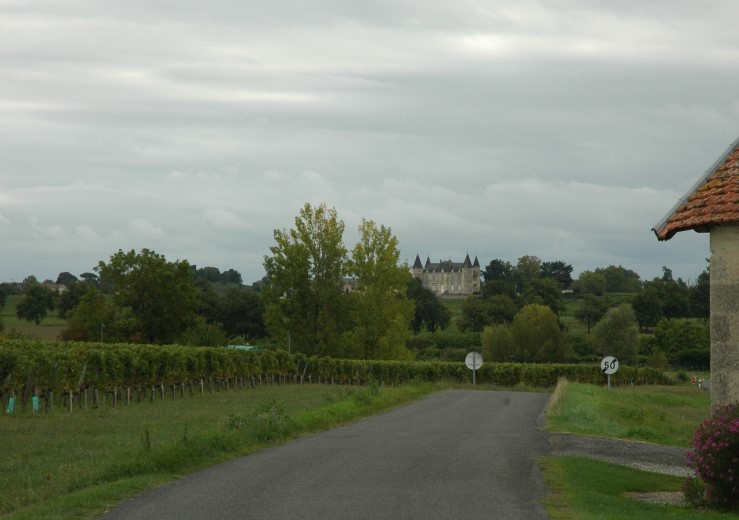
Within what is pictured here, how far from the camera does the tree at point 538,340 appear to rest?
107000mm

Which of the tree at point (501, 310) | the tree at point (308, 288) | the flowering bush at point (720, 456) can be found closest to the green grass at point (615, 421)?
the flowering bush at point (720, 456)

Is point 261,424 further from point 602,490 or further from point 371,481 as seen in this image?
point 602,490

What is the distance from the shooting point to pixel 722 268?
15.2m

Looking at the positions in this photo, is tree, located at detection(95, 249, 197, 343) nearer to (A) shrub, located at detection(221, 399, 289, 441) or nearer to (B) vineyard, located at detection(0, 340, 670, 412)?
(B) vineyard, located at detection(0, 340, 670, 412)

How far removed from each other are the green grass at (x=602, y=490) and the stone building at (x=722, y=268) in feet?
6.97

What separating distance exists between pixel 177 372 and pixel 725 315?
38.6m

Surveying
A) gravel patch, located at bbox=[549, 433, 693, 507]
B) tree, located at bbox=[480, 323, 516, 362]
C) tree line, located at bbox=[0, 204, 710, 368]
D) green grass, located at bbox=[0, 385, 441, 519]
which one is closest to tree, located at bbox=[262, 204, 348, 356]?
tree line, located at bbox=[0, 204, 710, 368]

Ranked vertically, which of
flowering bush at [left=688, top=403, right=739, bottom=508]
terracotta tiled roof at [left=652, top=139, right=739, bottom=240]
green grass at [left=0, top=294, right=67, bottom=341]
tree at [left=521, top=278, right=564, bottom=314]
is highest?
tree at [left=521, top=278, right=564, bottom=314]

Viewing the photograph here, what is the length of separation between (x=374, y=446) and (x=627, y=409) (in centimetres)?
1897

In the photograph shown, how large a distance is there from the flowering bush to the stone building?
972 millimetres

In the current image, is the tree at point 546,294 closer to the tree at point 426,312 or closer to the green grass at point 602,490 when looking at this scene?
the tree at point 426,312

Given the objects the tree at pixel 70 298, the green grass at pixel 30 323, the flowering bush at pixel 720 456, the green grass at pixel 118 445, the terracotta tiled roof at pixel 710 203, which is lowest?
the green grass at pixel 118 445

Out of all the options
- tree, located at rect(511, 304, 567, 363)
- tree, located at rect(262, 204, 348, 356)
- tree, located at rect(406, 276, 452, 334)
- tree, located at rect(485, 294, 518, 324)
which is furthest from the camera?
tree, located at rect(406, 276, 452, 334)

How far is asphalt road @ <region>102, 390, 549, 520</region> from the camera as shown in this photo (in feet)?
42.4
